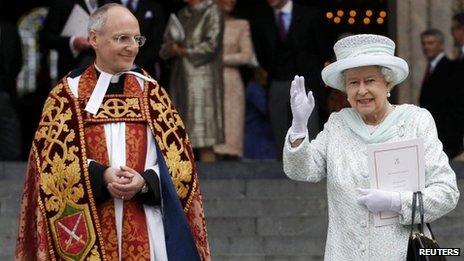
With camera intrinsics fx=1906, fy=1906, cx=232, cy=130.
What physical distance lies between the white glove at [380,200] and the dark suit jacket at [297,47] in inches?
276

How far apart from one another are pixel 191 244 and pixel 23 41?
32.9ft

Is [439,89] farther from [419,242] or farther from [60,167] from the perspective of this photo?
[419,242]

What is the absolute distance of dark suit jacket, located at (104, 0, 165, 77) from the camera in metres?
14.5

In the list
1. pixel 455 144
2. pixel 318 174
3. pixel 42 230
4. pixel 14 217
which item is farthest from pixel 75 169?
pixel 455 144

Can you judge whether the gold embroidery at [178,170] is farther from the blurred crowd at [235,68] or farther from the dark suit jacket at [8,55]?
the dark suit jacket at [8,55]

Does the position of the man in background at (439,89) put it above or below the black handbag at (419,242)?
above

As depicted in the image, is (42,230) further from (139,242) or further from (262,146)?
(262,146)

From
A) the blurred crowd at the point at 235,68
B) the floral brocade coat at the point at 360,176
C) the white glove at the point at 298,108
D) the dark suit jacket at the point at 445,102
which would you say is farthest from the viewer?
the dark suit jacket at the point at 445,102

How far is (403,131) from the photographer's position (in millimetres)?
8328

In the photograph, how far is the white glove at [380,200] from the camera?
26.7 feet

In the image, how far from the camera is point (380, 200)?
814 centimetres

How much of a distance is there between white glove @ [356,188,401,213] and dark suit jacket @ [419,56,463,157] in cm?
770

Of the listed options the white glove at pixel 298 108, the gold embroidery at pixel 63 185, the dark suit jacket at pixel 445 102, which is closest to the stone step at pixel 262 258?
the dark suit jacket at pixel 445 102

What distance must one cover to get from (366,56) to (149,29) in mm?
6422
